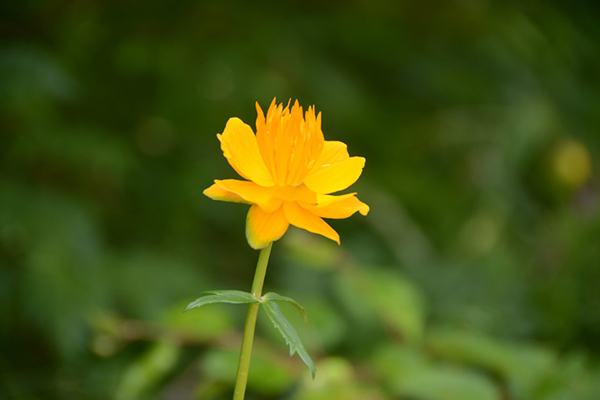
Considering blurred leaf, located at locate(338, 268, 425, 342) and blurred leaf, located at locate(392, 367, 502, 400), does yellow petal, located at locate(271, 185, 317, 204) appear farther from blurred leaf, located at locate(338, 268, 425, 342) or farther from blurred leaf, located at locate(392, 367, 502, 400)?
blurred leaf, located at locate(338, 268, 425, 342)

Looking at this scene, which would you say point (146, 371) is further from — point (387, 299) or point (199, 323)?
point (387, 299)

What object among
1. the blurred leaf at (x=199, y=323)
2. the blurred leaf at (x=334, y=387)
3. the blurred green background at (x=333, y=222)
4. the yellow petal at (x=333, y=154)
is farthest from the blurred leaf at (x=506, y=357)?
the yellow petal at (x=333, y=154)

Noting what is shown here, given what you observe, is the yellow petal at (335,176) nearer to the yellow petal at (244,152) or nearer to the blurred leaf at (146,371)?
the yellow petal at (244,152)

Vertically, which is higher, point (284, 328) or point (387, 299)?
point (387, 299)

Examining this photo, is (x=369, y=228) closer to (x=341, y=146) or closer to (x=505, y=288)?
(x=505, y=288)

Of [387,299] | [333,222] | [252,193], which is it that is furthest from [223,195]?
[333,222]

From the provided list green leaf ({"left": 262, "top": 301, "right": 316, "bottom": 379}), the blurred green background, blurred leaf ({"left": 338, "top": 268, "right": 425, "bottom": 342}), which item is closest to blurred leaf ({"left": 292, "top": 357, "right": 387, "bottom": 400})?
the blurred green background

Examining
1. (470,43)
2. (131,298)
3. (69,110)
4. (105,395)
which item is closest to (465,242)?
(470,43)
